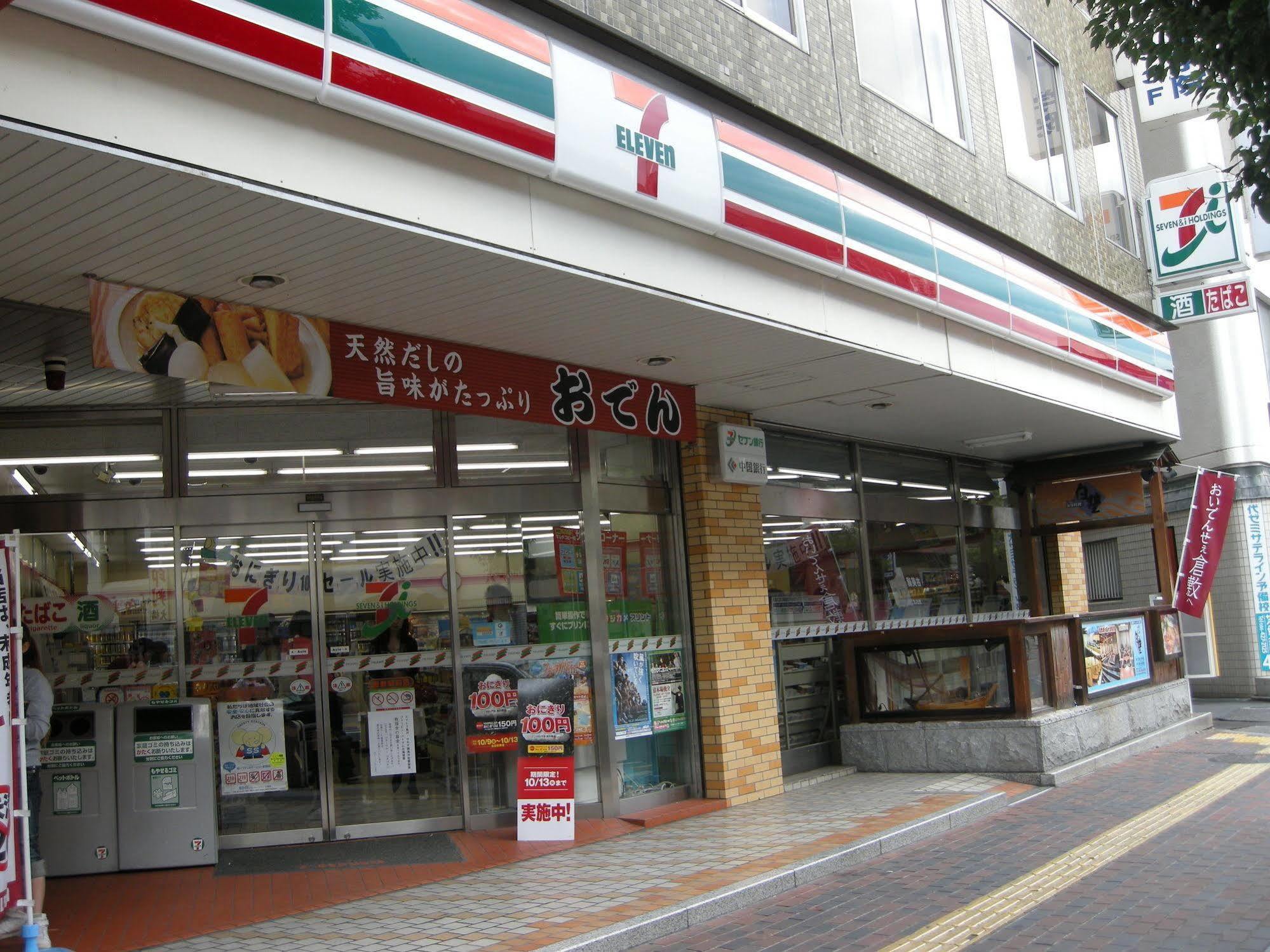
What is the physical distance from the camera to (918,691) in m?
11.2

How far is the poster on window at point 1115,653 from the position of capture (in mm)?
12086

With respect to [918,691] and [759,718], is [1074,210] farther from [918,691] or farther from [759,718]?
[759,718]

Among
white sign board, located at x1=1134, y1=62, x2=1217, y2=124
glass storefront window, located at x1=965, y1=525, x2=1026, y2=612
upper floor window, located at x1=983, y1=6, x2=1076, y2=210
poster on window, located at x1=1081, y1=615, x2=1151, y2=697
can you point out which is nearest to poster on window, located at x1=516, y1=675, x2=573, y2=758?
poster on window, located at x1=1081, y1=615, x2=1151, y2=697

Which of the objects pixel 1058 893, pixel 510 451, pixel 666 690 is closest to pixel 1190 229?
pixel 666 690

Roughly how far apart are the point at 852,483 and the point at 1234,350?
1005cm

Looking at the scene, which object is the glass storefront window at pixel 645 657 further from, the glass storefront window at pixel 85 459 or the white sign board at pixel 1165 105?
the white sign board at pixel 1165 105

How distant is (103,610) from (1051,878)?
691 centimetres

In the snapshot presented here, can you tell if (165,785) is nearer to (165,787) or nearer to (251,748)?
(165,787)

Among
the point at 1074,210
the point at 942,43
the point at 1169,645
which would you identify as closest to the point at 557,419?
the point at 942,43

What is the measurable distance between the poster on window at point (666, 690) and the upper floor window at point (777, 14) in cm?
544

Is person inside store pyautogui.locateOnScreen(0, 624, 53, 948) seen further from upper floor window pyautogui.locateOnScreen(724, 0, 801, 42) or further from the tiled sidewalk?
upper floor window pyautogui.locateOnScreen(724, 0, 801, 42)

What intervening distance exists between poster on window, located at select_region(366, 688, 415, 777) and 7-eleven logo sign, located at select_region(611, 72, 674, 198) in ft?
14.8

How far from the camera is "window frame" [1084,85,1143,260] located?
50.9 feet

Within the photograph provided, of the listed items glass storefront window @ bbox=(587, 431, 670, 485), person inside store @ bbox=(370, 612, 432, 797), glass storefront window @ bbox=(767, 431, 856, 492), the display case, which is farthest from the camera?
glass storefront window @ bbox=(767, 431, 856, 492)
